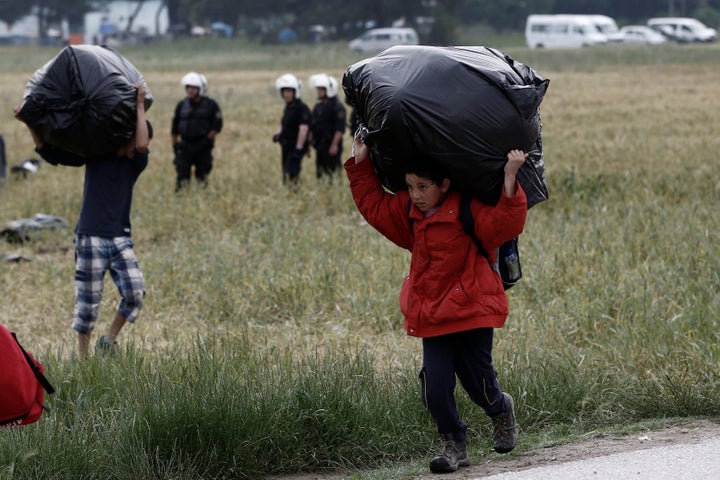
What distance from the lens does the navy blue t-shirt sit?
6641mm

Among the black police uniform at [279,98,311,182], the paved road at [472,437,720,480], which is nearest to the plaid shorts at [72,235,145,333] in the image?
the paved road at [472,437,720,480]

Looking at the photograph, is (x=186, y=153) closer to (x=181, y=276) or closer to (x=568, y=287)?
(x=181, y=276)

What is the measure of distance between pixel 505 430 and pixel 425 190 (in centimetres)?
106

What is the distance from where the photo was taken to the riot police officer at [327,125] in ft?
48.5

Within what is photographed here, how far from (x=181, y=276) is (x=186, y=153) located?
5.08 metres

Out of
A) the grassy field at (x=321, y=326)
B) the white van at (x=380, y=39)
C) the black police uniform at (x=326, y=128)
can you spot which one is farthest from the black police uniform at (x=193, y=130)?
the white van at (x=380, y=39)

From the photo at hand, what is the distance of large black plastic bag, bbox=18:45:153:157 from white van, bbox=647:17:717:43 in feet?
221

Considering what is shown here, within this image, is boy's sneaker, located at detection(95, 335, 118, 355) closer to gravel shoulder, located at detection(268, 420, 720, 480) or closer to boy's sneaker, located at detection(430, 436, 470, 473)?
gravel shoulder, located at detection(268, 420, 720, 480)

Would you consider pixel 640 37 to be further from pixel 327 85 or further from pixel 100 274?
pixel 100 274

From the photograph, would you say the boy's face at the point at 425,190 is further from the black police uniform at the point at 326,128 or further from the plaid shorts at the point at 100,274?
the black police uniform at the point at 326,128

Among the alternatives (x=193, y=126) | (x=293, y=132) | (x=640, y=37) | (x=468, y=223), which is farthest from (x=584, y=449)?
(x=640, y=37)

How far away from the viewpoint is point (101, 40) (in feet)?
281

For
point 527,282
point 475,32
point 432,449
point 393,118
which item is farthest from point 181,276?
point 475,32

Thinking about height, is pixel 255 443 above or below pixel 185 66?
above
